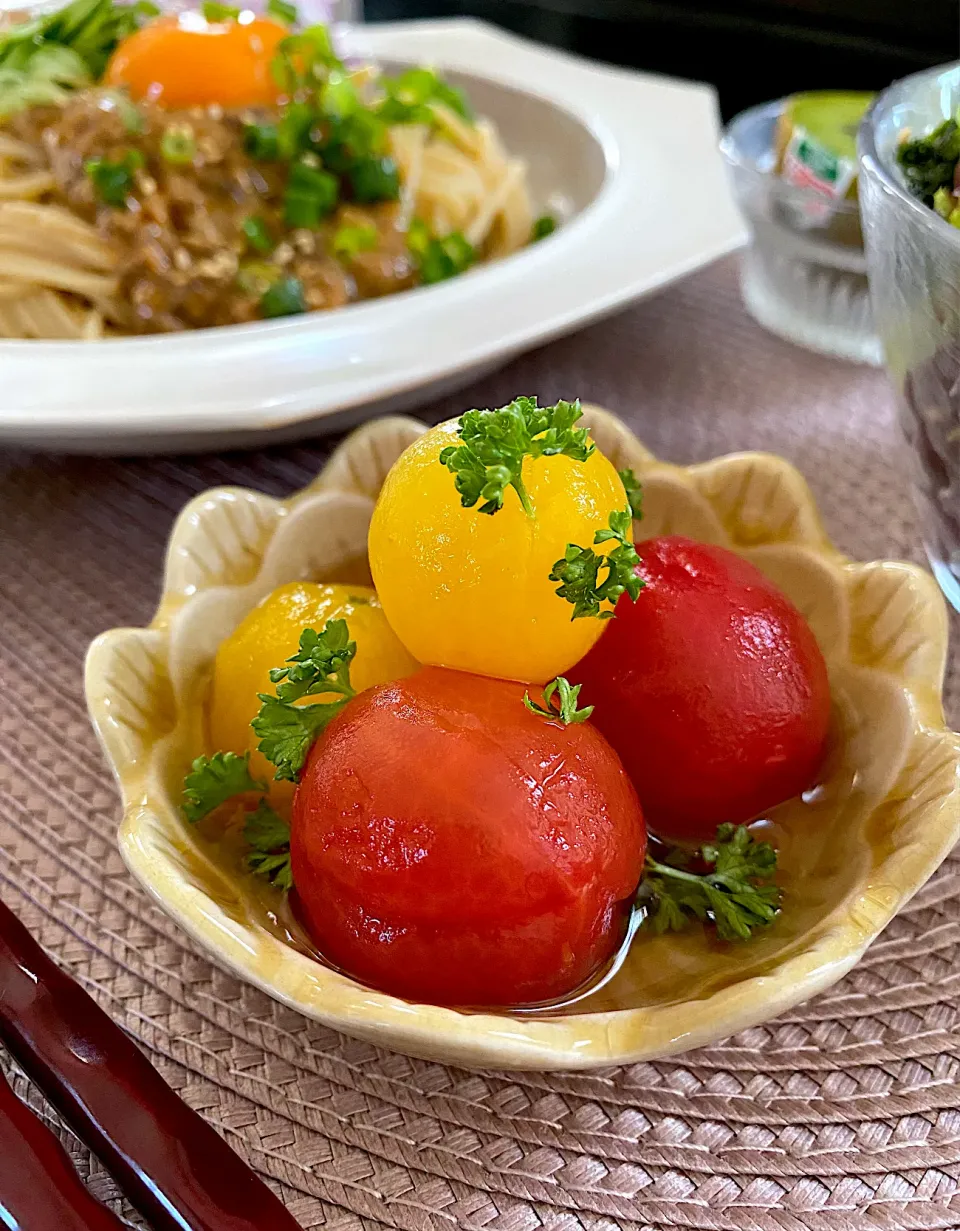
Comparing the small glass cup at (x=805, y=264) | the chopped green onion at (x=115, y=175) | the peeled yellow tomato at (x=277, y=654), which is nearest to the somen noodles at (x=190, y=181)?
the chopped green onion at (x=115, y=175)

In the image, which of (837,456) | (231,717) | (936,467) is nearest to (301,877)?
(231,717)

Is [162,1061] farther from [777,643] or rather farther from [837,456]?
[837,456]

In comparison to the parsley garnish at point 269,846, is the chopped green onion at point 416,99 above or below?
above

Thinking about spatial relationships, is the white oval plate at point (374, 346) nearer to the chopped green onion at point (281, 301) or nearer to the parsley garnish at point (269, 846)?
the chopped green onion at point (281, 301)

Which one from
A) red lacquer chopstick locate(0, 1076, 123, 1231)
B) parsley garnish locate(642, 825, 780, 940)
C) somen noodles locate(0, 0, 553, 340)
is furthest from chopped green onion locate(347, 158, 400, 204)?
red lacquer chopstick locate(0, 1076, 123, 1231)

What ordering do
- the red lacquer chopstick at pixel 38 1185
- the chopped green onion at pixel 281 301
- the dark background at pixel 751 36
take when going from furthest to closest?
1. the dark background at pixel 751 36
2. the chopped green onion at pixel 281 301
3. the red lacquer chopstick at pixel 38 1185

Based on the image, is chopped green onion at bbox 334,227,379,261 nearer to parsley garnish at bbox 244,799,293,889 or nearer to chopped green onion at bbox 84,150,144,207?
chopped green onion at bbox 84,150,144,207

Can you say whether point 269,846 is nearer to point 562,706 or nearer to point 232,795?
point 232,795
